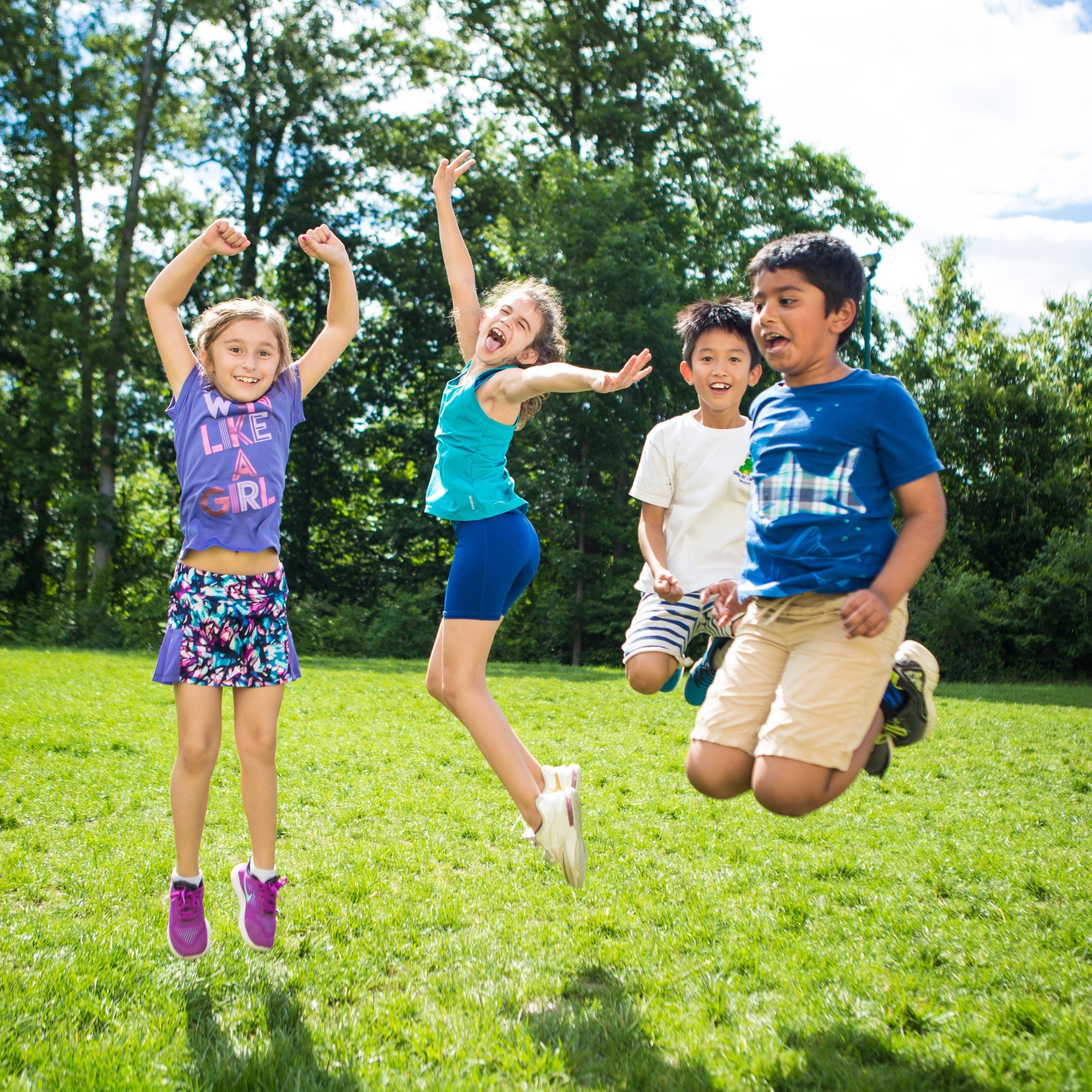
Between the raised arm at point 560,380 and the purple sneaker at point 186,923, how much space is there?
7.05ft

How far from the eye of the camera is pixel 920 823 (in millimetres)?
6547

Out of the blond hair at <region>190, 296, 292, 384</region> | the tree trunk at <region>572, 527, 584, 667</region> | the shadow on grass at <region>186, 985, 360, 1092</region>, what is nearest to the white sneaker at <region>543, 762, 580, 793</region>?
the shadow on grass at <region>186, 985, 360, 1092</region>

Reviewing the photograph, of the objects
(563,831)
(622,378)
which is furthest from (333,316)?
(563,831)

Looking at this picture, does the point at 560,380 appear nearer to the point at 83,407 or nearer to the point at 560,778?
the point at 560,778

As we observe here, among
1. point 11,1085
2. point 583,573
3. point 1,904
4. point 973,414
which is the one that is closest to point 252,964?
point 11,1085

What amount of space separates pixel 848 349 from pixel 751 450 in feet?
77.7

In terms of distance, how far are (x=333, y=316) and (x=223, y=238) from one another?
52 centimetres

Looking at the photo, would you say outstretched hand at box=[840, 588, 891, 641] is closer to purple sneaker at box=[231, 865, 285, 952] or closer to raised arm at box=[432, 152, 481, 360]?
raised arm at box=[432, 152, 481, 360]

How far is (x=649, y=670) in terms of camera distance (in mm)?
4199

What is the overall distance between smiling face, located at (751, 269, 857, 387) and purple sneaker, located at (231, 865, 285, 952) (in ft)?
8.48

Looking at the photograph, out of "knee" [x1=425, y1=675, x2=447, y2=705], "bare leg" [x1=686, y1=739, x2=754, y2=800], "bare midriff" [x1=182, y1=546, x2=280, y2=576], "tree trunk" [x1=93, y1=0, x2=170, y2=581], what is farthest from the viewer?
"tree trunk" [x1=93, y1=0, x2=170, y2=581]

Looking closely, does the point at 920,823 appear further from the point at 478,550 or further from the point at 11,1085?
the point at 11,1085

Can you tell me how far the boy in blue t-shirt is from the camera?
125 inches

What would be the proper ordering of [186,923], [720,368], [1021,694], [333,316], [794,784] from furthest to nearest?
[1021,694]
[720,368]
[333,316]
[186,923]
[794,784]
